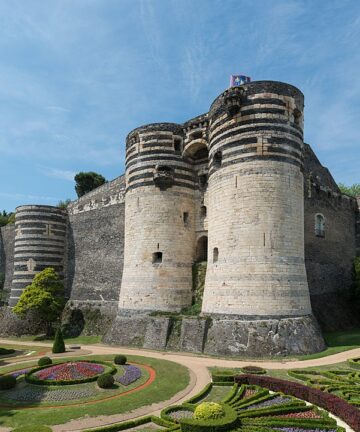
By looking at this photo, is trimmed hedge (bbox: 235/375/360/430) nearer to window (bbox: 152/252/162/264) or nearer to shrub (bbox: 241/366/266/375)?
shrub (bbox: 241/366/266/375)

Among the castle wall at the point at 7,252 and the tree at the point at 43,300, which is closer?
the tree at the point at 43,300

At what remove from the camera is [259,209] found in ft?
72.5

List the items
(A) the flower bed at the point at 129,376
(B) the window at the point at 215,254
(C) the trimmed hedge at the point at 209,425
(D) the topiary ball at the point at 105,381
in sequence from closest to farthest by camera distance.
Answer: (C) the trimmed hedge at the point at 209,425 < (D) the topiary ball at the point at 105,381 < (A) the flower bed at the point at 129,376 < (B) the window at the point at 215,254

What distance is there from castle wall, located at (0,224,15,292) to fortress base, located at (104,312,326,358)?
28.5m

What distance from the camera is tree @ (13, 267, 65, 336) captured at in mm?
32875

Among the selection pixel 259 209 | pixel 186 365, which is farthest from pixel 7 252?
pixel 259 209

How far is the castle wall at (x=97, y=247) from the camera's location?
112 ft

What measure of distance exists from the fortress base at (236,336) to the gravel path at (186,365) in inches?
30.4

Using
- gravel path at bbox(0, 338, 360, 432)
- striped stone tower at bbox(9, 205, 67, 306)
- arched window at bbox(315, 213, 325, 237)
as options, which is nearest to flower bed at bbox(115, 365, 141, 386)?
gravel path at bbox(0, 338, 360, 432)

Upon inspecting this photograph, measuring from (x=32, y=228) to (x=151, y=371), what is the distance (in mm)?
26623

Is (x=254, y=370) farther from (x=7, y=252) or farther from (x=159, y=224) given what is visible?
(x=7, y=252)

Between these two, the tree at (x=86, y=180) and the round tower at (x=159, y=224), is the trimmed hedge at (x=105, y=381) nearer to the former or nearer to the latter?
the round tower at (x=159, y=224)

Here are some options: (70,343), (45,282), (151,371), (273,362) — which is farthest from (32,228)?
(273,362)

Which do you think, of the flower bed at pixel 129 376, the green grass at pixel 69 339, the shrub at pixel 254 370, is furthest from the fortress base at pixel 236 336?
the green grass at pixel 69 339
